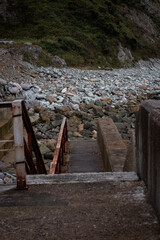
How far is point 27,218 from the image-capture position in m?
2.17

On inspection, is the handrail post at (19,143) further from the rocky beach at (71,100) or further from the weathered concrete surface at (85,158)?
the rocky beach at (71,100)

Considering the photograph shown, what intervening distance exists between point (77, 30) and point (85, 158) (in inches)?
1371

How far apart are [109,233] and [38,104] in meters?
13.5

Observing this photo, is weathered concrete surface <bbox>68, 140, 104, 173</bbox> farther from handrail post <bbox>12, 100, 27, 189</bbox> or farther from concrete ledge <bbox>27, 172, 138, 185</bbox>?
handrail post <bbox>12, 100, 27, 189</bbox>

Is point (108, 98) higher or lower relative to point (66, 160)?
lower

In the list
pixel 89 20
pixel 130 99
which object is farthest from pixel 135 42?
pixel 130 99

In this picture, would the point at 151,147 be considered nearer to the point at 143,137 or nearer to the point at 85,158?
the point at 143,137

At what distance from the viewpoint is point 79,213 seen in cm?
223

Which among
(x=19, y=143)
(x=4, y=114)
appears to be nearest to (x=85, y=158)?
(x=4, y=114)

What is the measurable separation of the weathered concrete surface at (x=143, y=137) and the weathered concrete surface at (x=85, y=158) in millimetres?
3151

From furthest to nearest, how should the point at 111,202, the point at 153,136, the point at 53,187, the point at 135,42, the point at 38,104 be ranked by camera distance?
1. the point at 135,42
2. the point at 38,104
3. the point at 53,187
4. the point at 111,202
5. the point at 153,136

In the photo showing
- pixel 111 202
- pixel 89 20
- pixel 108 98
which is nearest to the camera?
pixel 111 202

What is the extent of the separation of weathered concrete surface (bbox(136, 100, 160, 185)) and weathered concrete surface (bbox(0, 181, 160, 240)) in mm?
171

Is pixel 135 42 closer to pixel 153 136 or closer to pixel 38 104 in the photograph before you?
pixel 38 104
